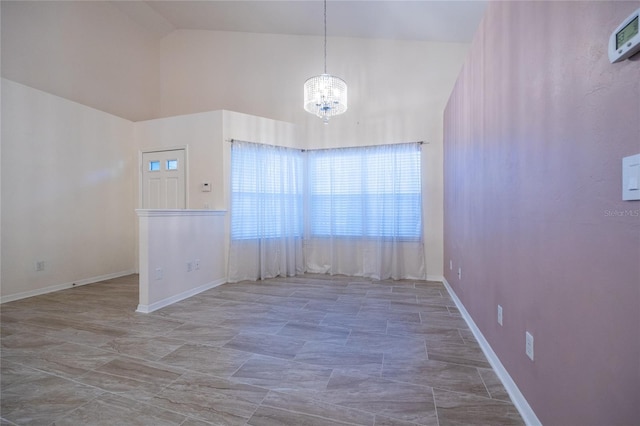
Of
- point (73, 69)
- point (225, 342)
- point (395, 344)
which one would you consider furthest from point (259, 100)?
point (395, 344)

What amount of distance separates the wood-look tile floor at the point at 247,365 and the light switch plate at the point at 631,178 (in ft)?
4.10

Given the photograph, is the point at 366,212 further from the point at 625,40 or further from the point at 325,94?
the point at 625,40

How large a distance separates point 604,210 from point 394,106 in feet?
12.7

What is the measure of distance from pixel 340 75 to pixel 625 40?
4277 millimetres

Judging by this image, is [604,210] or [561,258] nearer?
[604,210]

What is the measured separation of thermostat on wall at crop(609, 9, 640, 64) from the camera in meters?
0.71

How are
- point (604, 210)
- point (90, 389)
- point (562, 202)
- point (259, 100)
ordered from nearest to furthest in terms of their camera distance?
point (604, 210) → point (562, 202) → point (90, 389) → point (259, 100)

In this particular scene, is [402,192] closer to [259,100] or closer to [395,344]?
[395,344]

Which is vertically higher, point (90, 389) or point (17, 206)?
point (17, 206)

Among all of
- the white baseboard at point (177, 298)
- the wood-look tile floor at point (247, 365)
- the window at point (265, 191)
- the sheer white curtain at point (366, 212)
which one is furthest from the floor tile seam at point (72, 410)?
the sheer white curtain at point (366, 212)

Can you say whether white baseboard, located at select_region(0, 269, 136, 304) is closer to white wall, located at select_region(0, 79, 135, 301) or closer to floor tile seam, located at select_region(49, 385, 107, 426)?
white wall, located at select_region(0, 79, 135, 301)

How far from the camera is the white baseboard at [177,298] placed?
9.46 ft

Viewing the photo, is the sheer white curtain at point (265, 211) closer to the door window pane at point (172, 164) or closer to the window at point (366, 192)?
the window at point (366, 192)

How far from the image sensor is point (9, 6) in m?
3.43
